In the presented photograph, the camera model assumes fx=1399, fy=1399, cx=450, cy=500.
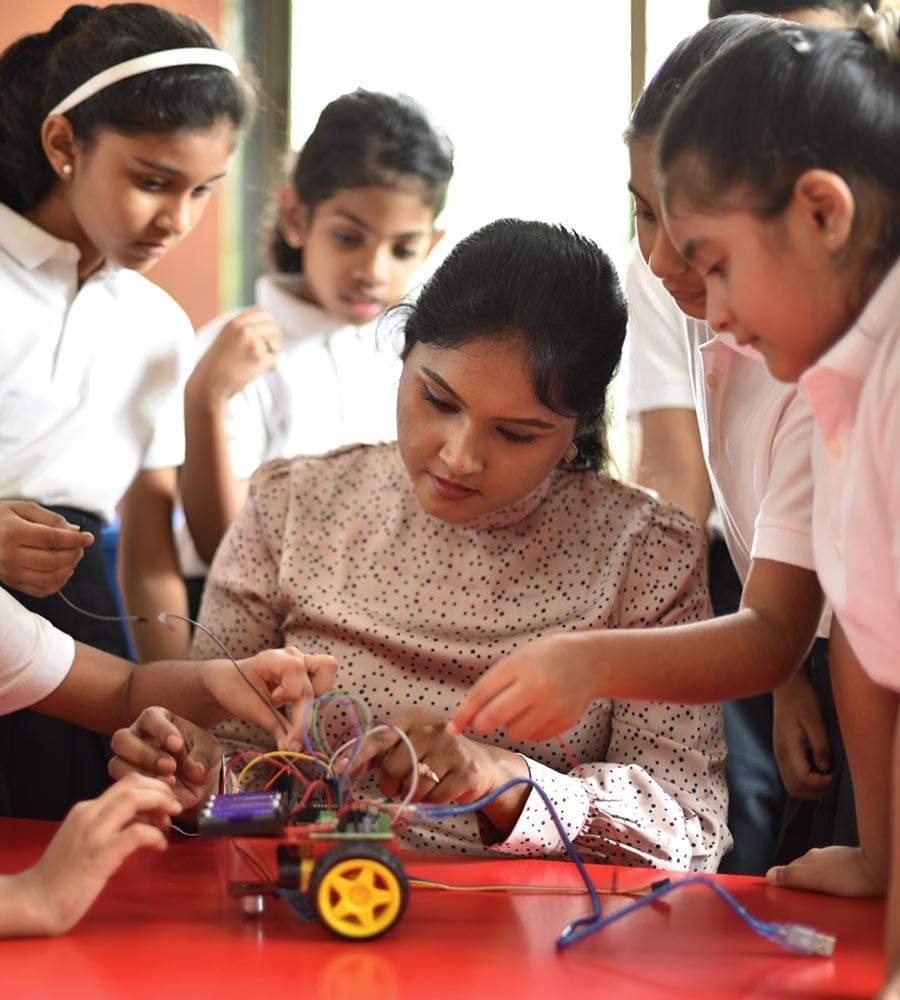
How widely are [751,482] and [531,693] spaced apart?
0.52m

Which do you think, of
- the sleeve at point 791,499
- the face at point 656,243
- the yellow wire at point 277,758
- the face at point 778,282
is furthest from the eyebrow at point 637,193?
the yellow wire at point 277,758

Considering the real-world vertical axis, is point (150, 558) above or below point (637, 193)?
below

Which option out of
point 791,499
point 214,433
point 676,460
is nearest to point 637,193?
point 791,499

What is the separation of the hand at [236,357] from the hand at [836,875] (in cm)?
126

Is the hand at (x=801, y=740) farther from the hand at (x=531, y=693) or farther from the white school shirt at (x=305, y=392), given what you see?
the white school shirt at (x=305, y=392)

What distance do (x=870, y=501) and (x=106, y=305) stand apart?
1318mm

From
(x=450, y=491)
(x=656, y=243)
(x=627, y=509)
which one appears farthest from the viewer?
(x=627, y=509)

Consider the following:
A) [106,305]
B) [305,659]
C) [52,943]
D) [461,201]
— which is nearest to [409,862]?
[305,659]

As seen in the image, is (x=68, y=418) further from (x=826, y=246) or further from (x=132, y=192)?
(x=826, y=246)

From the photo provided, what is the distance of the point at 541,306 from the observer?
57.1 inches

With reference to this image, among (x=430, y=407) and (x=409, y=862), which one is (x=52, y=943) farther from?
(x=430, y=407)

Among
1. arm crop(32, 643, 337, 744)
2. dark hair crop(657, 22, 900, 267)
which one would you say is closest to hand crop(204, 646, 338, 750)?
arm crop(32, 643, 337, 744)

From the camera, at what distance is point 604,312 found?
150 centimetres

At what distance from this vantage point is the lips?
57.6 inches
